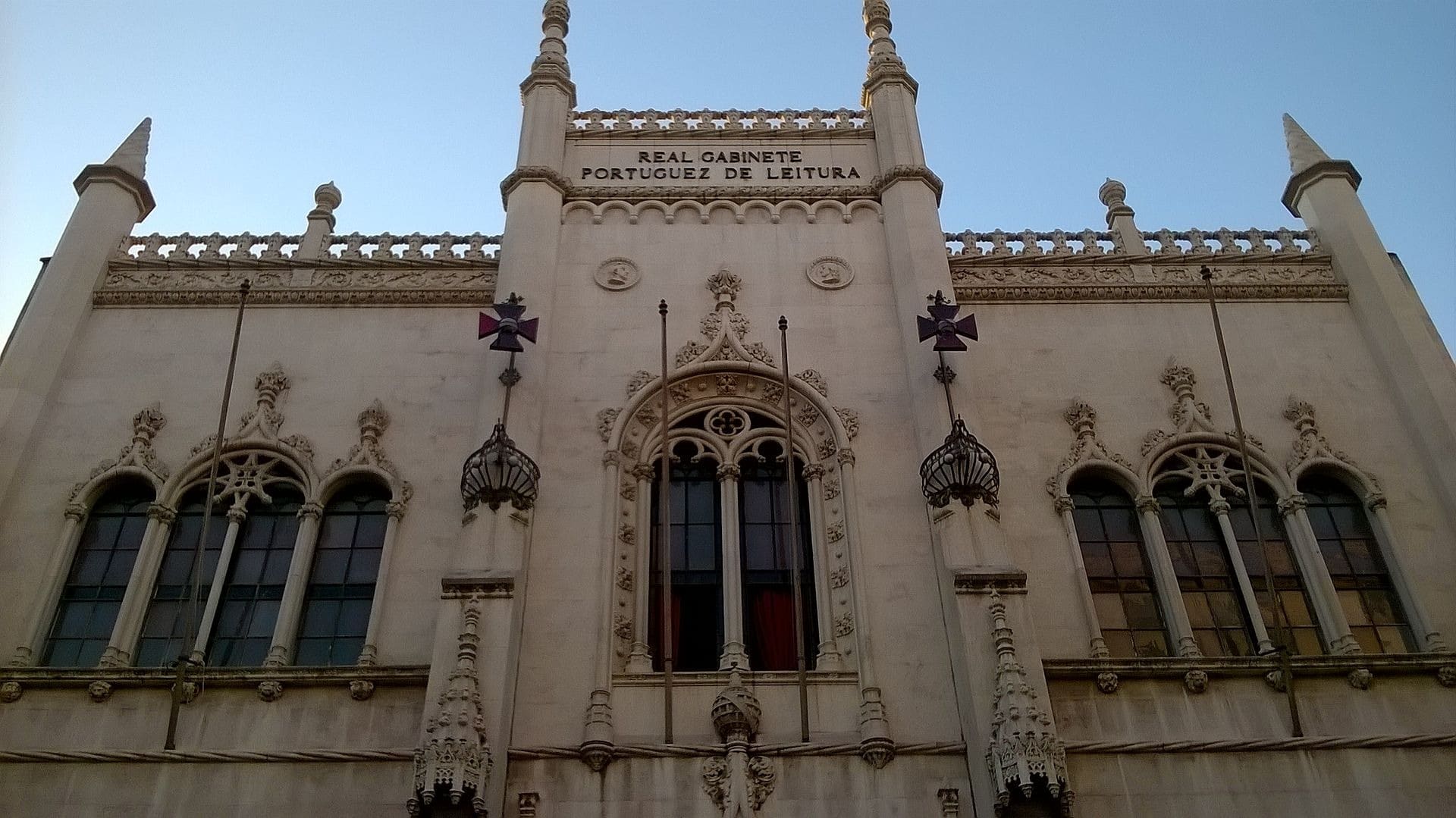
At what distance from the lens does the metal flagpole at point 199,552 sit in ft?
53.1

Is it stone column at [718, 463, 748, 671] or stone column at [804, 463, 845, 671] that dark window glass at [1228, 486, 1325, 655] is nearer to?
stone column at [804, 463, 845, 671]

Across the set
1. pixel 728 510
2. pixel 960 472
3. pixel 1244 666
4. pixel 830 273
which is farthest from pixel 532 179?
pixel 1244 666

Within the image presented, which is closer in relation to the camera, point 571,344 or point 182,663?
point 182,663

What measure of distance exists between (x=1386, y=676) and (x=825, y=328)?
9422 millimetres

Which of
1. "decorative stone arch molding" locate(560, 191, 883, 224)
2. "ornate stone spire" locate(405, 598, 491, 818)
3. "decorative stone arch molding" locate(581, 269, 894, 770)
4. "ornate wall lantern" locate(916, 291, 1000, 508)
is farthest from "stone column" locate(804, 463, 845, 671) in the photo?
"decorative stone arch molding" locate(560, 191, 883, 224)

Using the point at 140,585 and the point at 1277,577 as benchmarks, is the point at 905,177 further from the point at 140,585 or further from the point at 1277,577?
the point at 140,585

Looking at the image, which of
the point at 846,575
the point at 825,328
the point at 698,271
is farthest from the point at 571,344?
the point at 846,575

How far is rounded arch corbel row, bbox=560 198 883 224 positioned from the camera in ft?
75.0

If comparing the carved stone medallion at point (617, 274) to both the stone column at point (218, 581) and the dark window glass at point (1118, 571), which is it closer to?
the stone column at point (218, 581)

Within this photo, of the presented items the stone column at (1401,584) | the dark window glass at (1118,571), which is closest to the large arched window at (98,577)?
the dark window glass at (1118,571)

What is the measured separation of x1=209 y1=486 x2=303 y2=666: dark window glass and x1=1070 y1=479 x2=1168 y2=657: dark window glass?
11544 millimetres

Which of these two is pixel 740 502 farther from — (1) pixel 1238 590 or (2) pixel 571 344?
(1) pixel 1238 590

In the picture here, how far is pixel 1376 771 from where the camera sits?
619 inches

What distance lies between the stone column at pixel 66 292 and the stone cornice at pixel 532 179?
266 inches
